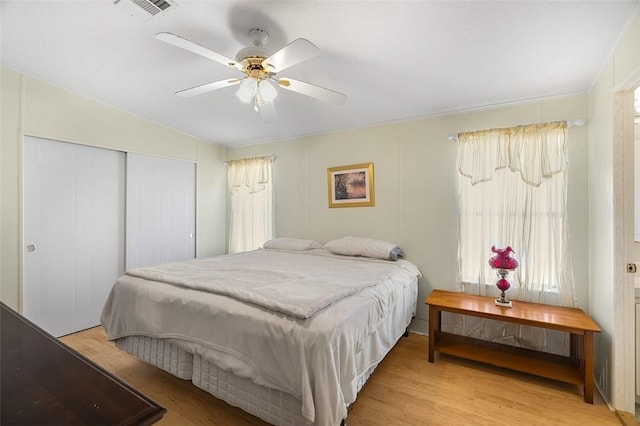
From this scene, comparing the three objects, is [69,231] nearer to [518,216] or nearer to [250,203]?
[250,203]

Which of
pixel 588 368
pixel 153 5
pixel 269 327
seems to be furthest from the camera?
pixel 588 368

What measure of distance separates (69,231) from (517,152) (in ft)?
15.4

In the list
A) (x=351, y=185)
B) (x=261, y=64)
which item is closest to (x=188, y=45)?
(x=261, y=64)

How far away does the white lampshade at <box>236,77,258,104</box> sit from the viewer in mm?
1935

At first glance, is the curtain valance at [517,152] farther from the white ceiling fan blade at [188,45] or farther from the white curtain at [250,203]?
the white curtain at [250,203]

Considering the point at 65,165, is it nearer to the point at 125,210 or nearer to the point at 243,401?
the point at 125,210

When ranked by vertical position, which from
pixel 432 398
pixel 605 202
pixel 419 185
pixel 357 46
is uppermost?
pixel 357 46

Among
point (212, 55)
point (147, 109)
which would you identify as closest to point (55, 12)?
point (212, 55)

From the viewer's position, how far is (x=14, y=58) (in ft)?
7.85

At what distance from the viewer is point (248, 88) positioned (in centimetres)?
196

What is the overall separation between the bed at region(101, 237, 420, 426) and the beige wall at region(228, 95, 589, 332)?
2.12 feet

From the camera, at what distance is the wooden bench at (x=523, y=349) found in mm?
1914

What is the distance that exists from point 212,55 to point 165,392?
2.34 meters

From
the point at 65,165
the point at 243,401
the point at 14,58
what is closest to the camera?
the point at 243,401
